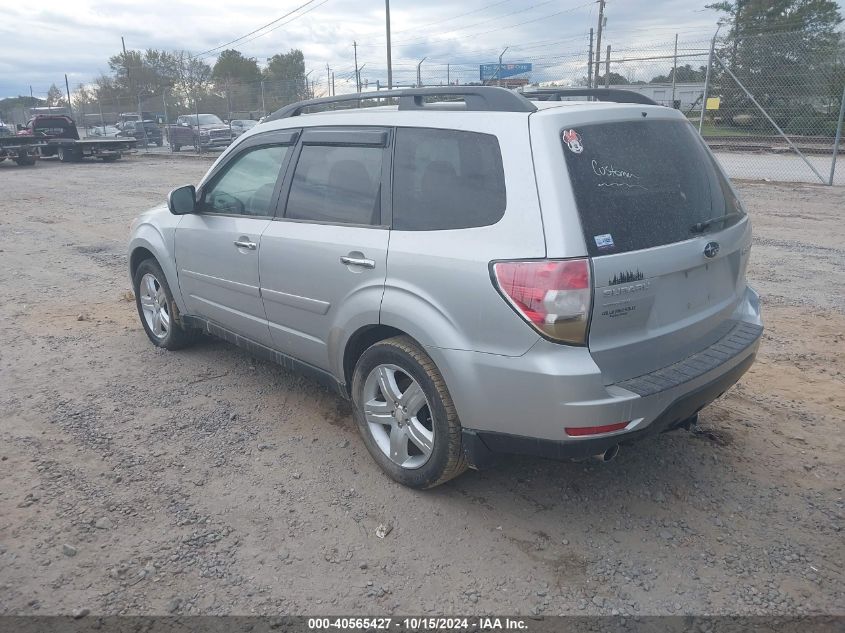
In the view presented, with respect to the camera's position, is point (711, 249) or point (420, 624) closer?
point (420, 624)

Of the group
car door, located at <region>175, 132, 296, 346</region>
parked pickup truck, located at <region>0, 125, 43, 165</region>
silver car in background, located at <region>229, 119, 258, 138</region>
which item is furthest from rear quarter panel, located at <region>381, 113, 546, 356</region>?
silver car in background, located at <region>229, 119, 258, 138</region>

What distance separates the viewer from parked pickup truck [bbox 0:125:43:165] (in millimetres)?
24109

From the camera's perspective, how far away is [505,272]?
2.87m

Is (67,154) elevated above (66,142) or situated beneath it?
situated beneath

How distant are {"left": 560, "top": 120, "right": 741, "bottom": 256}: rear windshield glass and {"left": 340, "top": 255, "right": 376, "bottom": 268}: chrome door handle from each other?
1.09 meters

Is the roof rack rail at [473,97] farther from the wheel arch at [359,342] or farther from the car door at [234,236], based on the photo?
the wheel arch at [359,342]

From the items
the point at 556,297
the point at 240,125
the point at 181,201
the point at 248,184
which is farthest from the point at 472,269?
the point at 240,125

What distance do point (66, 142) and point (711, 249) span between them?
2765cm

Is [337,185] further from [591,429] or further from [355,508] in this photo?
[591,429]

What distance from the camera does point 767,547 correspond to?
9.96 ft

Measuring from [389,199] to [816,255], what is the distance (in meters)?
6.62

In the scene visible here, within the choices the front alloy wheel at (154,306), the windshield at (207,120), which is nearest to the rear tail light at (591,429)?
the front alloy wheel at (154,306)

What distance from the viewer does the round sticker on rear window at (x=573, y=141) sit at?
2.95 metres

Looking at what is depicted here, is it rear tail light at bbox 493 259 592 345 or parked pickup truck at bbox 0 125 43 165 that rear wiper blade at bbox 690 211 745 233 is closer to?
rear tail light at bbox 493 259 592 345
